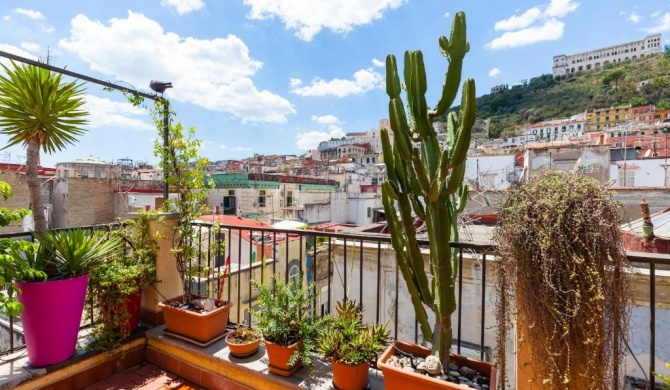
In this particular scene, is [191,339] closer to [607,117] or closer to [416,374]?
[416,374]

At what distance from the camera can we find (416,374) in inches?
58.8

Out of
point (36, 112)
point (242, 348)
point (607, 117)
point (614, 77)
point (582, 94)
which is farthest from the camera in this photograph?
point (582, 94)

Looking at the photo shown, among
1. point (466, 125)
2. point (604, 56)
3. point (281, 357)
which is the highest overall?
point (604, 56)

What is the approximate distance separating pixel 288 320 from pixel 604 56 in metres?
103

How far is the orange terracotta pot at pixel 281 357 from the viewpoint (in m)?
2.00

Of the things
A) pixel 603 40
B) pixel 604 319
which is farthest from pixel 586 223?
pixel 603 40

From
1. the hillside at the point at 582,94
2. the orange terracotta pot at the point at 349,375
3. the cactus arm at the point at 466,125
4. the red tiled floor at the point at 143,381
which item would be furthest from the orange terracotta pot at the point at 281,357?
the hillside at the point at 582,94

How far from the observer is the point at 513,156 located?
19.3m

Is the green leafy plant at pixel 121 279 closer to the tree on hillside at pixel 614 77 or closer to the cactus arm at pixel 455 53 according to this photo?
the cactus arm at pixel 455 53

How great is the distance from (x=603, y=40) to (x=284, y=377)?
106 metres

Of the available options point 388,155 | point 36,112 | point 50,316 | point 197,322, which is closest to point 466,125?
point 388,155

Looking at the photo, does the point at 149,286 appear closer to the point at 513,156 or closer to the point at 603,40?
the point at 513,156

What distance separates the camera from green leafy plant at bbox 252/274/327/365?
2.05m

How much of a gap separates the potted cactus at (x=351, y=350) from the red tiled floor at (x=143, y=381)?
123cm
